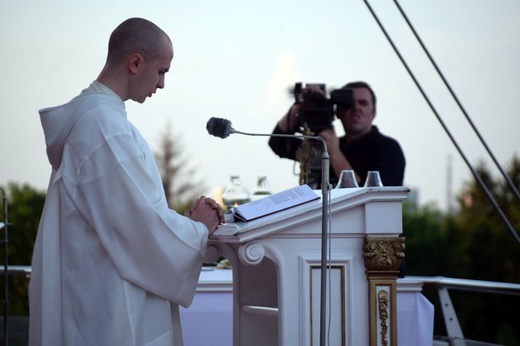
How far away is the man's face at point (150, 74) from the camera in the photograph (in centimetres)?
334

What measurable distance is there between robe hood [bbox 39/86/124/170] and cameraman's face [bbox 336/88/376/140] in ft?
8.20

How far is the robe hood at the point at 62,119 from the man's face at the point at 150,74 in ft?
0.22

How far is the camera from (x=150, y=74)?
334cm

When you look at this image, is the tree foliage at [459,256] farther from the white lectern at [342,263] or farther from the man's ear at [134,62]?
the man's ear at [134,62]

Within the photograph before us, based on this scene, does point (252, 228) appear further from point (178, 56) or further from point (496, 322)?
point (496, 322)

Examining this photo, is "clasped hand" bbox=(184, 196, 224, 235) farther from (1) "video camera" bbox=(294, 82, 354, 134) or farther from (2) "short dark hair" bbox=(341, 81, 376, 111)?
(2) "short dark hair" bbox=(341, 81, 376, 111)

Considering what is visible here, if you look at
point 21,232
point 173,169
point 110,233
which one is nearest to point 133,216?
point 110,233

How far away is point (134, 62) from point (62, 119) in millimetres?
285

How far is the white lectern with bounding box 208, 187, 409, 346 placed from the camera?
10.9 ft

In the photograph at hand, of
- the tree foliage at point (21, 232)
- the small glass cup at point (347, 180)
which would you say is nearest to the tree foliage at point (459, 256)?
the tree foliage at point (21, 232)

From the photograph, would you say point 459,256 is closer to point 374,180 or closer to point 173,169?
point 374,180

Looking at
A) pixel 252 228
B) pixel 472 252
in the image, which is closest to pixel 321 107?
pixel 252 228

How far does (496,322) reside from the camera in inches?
397

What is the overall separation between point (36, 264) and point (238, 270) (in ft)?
2.73
